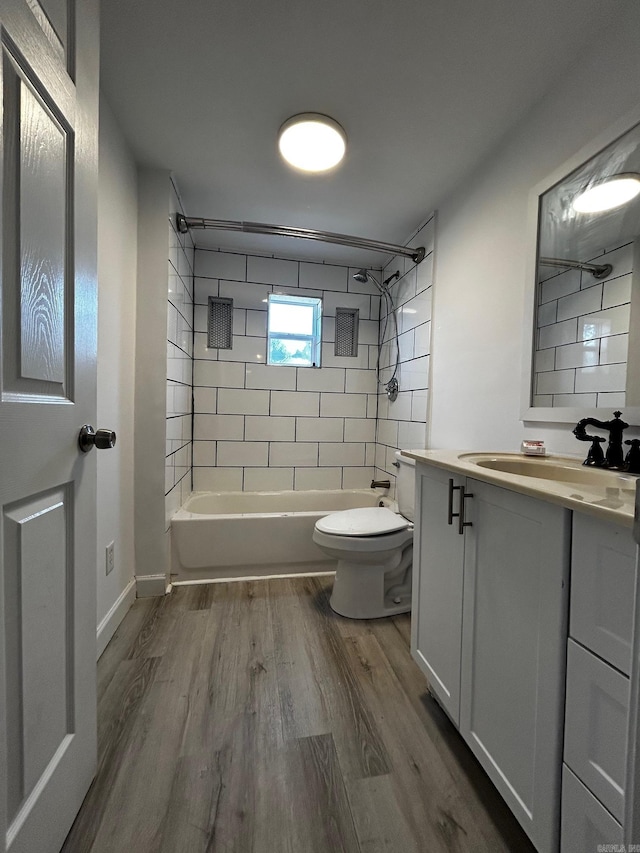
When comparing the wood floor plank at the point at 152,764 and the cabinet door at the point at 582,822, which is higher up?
the cabinet door at the point at 582,822

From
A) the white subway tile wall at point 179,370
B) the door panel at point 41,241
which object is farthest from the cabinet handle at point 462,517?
the white subway tile wall at point 179,370

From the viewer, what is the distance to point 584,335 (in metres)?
1.17

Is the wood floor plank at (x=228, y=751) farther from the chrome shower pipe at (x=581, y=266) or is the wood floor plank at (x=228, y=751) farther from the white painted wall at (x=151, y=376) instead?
the chrome shower pipe at (x=581, y=266)

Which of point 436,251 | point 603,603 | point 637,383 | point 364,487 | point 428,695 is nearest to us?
point 603,603

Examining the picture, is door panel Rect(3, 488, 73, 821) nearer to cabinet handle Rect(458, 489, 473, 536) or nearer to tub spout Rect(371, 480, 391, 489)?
cabinet handle Rect(458, 489, 473, 536)

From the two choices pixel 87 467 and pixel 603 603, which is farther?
pixel 87 467

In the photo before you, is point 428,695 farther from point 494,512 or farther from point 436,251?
point 436,251

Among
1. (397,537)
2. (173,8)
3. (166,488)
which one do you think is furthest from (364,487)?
(173,8)

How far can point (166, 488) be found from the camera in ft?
6.23

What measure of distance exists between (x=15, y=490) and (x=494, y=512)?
1001 millimetres

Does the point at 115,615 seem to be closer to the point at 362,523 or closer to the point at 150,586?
the point at 150,586

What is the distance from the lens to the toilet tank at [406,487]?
1.92 metres

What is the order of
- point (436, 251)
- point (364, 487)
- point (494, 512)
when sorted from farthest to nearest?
point (364, 487) < point (436, 251) < point (494, 512)

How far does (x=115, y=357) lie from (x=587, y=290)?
74.4 inches
